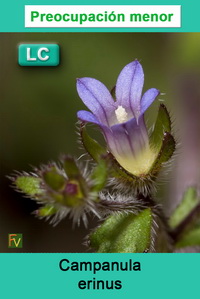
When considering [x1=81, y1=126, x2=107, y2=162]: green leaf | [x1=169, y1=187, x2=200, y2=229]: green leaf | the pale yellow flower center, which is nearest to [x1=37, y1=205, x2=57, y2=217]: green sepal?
[x1=81, y1=126, x2=107, y2=162]: green leaf

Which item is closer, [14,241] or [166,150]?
[166,150]

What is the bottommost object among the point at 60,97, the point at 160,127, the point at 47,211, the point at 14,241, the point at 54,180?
the point at 14,241

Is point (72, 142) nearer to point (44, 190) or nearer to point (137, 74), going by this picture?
point (137, 74)

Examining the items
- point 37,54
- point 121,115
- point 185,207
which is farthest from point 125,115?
point 185,207

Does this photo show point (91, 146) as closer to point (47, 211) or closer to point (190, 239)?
point (47, 211)

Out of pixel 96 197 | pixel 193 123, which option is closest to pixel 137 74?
pixel 96 197

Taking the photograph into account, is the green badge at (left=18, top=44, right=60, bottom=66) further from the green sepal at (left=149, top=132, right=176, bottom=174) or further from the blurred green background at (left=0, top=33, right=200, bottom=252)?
the green sepal at (left=149, top=132, right=176, bottom=174)
